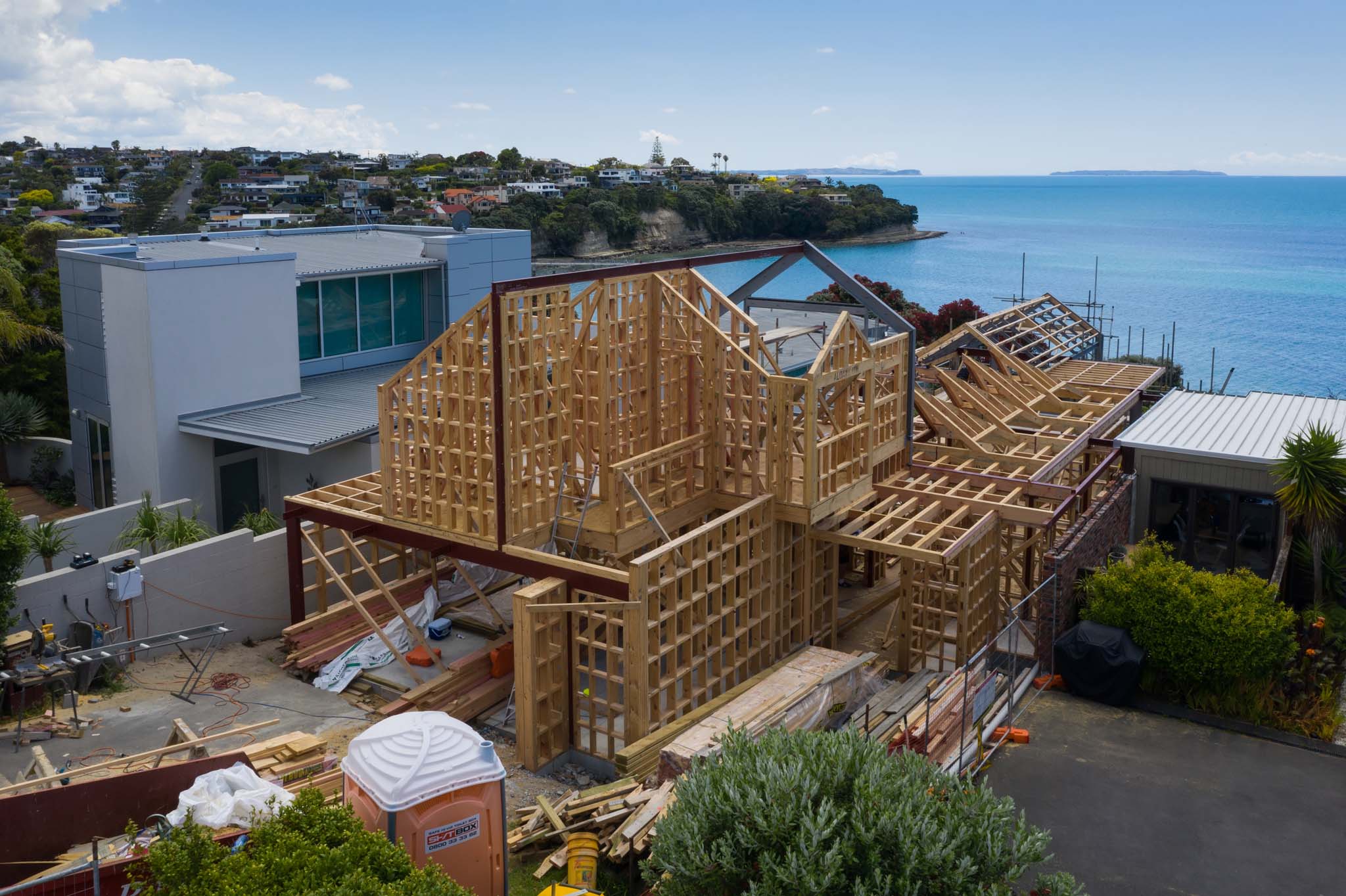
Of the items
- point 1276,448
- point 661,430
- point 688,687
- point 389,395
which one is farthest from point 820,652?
point 1276,448

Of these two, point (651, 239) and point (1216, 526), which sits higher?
point (651, 239)

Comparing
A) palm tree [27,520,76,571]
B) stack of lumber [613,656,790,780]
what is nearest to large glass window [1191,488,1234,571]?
stack of lumber [613,656,790,780]

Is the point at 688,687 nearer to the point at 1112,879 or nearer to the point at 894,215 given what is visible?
the point at 1112,879

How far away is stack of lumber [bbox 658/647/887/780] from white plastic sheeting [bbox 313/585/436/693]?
222 inches

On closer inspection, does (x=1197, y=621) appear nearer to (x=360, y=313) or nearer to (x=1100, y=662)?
(x=1100, y=662)

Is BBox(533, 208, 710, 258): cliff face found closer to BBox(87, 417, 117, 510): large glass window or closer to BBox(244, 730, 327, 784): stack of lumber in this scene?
BBox(87, 417, 117, 510): large glass window

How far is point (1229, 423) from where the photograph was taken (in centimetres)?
2225

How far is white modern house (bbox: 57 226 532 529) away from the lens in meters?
22.6

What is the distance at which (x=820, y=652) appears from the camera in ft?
56.3

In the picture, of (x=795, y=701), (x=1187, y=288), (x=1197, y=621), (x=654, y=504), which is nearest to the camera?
(x=795, y=701)

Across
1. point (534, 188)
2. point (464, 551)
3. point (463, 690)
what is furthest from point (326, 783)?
point (534, 188)

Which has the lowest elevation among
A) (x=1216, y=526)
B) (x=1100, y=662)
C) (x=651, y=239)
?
(x=1100, y=662)

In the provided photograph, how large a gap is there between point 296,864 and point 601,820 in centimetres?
512

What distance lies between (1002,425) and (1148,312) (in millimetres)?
104422
